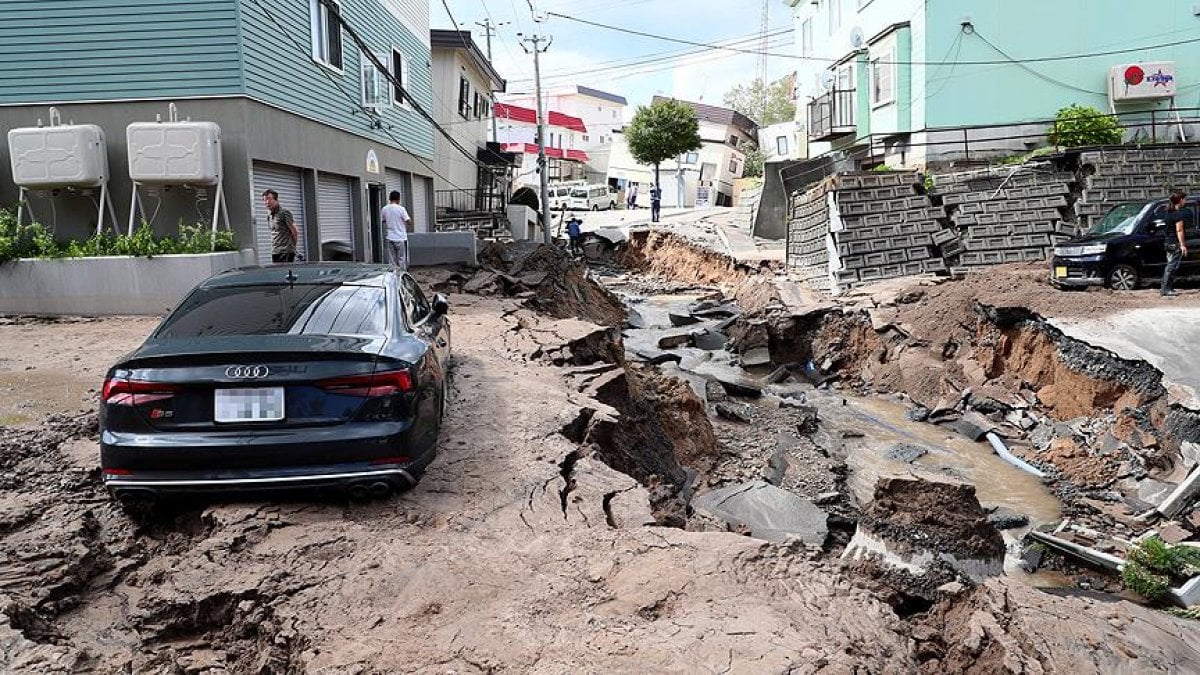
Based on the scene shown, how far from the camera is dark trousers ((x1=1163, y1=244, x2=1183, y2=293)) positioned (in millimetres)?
13859

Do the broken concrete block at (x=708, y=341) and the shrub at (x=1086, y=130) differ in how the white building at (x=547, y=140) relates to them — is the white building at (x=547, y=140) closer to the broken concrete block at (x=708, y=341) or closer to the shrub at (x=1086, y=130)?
the shrub at (x=1086, y=130)

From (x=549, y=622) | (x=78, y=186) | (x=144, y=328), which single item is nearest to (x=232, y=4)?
(x=78, y=186)

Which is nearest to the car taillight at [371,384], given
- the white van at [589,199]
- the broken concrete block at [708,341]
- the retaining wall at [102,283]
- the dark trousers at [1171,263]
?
the retaining wall at [102,283]

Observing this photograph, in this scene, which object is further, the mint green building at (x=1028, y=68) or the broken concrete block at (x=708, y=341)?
the mint green building at (x=1028, y=68)

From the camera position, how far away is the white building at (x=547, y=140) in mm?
60109

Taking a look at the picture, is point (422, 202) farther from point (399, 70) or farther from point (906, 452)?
point (906, 452)

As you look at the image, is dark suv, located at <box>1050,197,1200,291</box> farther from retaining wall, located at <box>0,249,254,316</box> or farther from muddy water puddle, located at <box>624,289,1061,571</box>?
retaining wall, located at <box>0,249,254,316</box>

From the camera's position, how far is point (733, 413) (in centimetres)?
1191

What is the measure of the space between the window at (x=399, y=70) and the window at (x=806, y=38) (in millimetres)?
18883

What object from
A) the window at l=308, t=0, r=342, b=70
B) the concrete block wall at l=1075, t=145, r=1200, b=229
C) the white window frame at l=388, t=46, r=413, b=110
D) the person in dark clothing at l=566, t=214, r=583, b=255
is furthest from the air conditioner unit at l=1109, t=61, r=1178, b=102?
the window at l=308, t=0, r=342, b=70

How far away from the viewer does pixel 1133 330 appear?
12.1 m

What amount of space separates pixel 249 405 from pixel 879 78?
934 inches

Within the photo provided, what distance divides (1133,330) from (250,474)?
1207cm

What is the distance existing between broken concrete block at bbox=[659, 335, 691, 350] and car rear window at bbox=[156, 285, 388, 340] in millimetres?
12429
